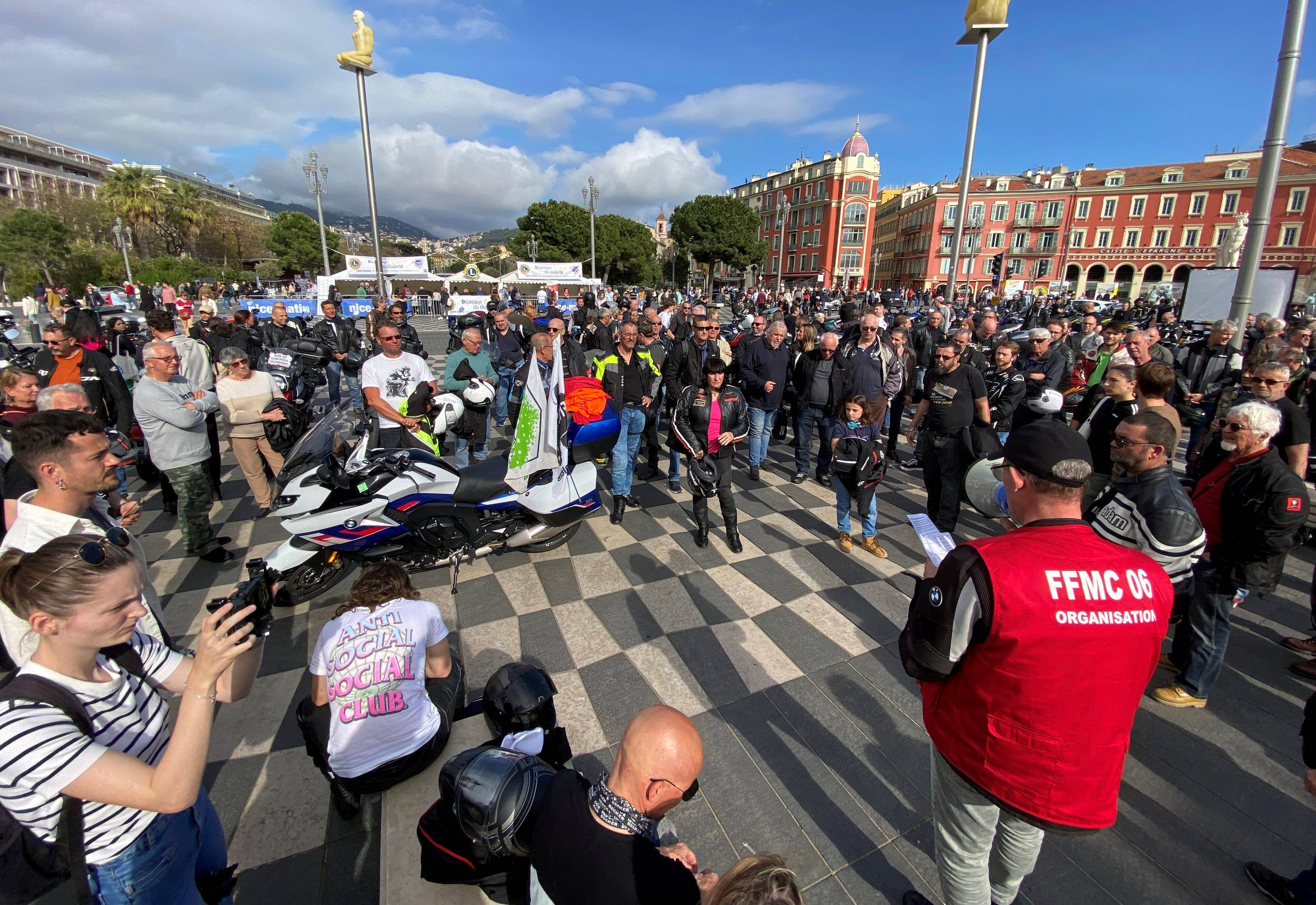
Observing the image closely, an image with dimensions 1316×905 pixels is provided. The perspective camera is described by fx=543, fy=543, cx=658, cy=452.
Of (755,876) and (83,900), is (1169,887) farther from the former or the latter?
(83,900)

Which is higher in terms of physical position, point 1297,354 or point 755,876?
point 1297,354

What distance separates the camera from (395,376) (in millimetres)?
5262

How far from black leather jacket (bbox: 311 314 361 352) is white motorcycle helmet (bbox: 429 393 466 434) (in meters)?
5.51

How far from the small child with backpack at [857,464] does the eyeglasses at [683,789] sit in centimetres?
372

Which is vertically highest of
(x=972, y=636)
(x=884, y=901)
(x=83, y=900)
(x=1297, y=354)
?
(x=1297, y=354)

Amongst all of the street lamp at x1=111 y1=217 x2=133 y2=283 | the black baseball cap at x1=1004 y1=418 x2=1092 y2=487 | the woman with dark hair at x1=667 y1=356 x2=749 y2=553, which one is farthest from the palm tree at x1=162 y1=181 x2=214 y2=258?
the black baseball cap at x1=1004 y1=418 x2=1092 y2=487

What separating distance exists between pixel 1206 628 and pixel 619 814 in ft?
12.1

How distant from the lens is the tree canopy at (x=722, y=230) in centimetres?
5606

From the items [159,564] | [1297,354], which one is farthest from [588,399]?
[1297,354]

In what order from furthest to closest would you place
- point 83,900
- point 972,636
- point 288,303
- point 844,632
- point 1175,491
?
1. point 288,303
2. point 844,632
3. point 1175,491
4. point 972,636
5. point 83,900

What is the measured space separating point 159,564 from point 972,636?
5979 mm

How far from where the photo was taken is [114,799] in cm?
127


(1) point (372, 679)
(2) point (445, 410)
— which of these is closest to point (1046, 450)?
(1) point (372, 679)

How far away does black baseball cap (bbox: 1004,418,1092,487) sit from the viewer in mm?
1578
